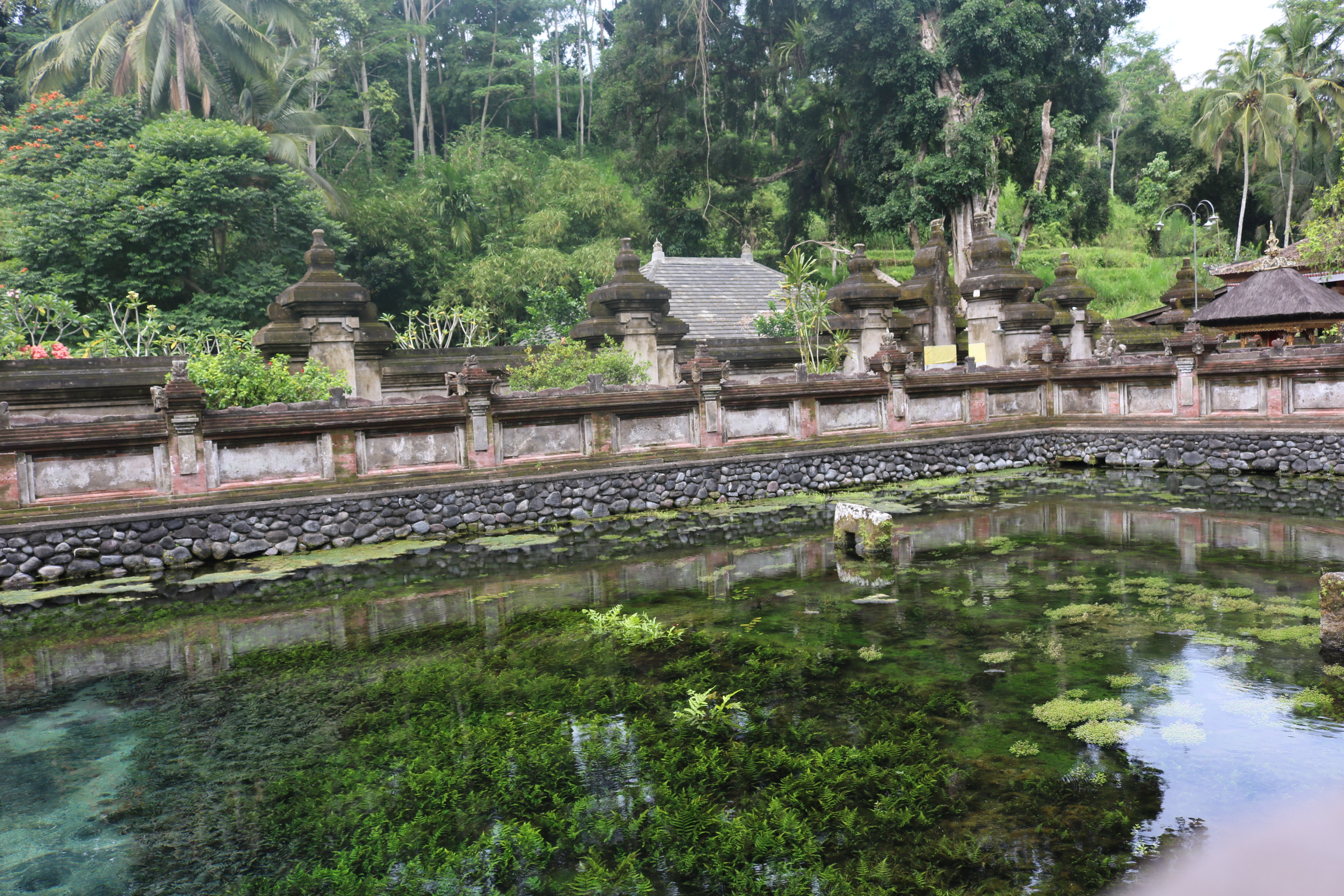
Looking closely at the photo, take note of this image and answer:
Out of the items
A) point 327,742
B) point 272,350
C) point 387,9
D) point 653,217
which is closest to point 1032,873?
point 327,742

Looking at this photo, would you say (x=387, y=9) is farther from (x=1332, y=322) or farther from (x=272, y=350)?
(x=1332, y=322)

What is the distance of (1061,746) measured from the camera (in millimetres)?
5090

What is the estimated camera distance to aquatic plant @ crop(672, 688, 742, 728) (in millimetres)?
5621

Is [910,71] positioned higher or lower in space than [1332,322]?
higher

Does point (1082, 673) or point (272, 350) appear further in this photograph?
point (272, 350)

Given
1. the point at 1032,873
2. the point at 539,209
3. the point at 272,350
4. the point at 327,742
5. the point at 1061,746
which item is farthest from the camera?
the point at 539,209

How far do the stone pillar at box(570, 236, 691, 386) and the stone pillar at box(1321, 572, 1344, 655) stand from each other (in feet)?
36.0

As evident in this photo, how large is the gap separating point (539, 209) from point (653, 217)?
481 cm

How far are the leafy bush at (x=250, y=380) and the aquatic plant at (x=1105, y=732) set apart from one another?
395 inches

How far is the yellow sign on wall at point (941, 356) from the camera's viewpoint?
1748 centimetres

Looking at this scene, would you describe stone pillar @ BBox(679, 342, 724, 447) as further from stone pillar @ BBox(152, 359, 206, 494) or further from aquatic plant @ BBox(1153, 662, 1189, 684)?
aquatic plant @ BBox(1153, 662, 1189, 684)

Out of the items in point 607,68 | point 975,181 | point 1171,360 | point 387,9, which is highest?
point 387,9

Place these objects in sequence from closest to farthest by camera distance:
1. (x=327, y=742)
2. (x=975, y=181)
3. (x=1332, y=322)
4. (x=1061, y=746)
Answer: (x=1061, y=746), (x=327, y=742), (x=1332, y=322), (x=975, y=181)

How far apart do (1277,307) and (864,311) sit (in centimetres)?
795
